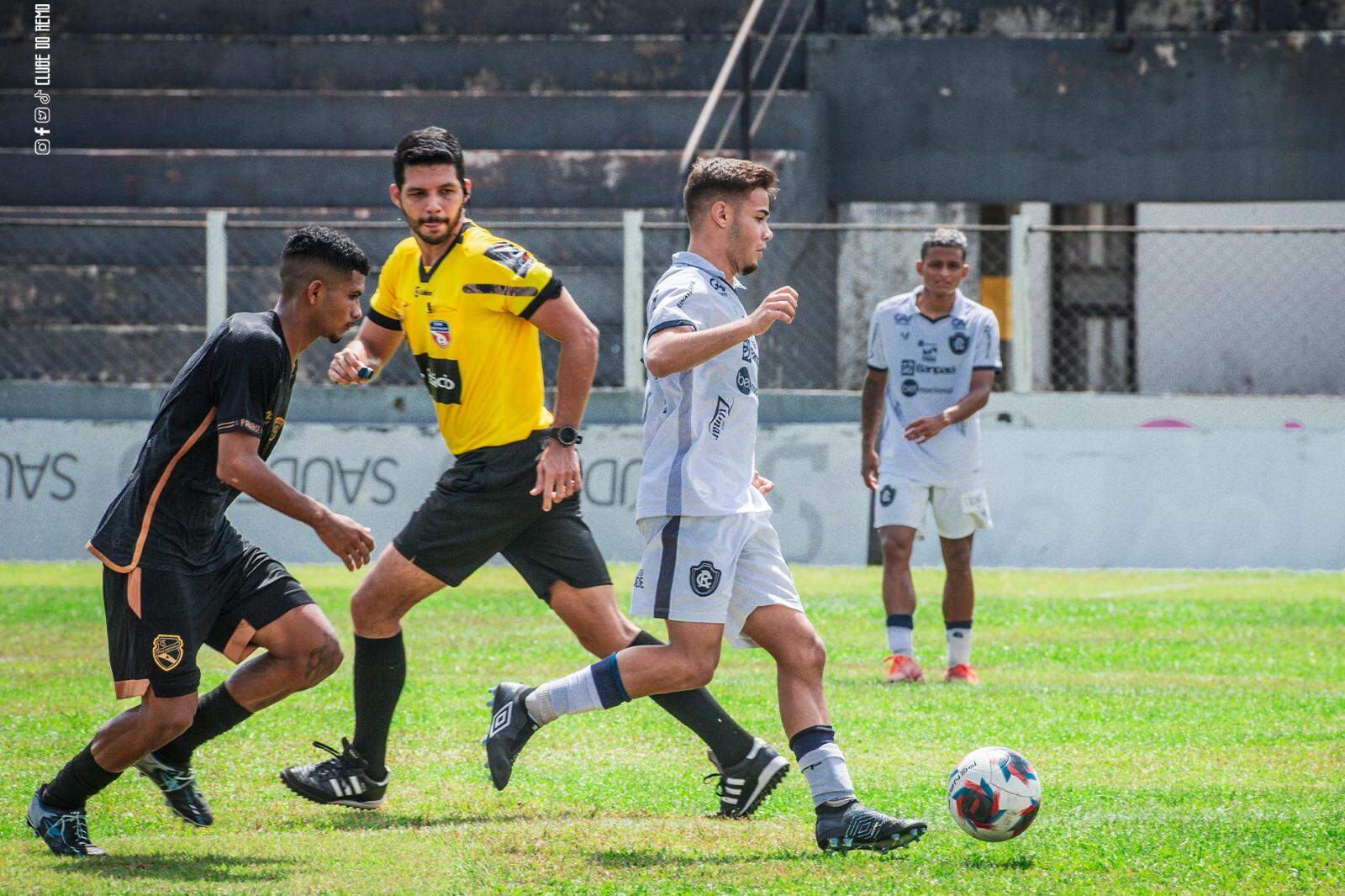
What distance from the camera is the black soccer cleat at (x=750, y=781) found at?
18.8 feet

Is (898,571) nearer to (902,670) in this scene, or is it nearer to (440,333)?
(902,670)

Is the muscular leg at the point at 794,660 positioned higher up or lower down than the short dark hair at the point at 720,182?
lower down

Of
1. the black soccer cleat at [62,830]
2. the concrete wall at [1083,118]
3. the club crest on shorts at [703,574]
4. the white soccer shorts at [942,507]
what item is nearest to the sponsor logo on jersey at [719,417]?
the club crest on shorts at [703,574]

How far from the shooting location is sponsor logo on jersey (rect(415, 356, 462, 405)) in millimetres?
6070

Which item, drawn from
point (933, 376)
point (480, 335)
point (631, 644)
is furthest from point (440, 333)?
point (933, 376)

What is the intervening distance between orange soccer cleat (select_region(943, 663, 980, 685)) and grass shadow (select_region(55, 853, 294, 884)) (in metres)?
4.59

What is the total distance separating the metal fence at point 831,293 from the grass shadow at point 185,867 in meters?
9.65

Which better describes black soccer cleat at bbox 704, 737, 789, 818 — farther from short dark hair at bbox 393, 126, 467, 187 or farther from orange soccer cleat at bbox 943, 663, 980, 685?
orange soccer cleat at bbox 943, 663, 980, 685

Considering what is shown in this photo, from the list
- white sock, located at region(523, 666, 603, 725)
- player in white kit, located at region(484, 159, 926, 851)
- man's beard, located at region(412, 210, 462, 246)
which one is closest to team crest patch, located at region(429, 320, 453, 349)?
man's beard, located at region(412, 210, 462, 246)

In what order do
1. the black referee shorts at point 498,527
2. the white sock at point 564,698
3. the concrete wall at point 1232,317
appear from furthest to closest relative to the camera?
1. the concrete wall at point 1232,317
2. the black referee shorts at point 498,527
3. the white sock at point 564,698

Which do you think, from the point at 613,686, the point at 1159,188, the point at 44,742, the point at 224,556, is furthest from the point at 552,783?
the point at 1159,188

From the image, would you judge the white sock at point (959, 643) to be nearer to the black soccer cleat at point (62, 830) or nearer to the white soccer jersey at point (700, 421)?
the white soccer jersey at point (700, 421)

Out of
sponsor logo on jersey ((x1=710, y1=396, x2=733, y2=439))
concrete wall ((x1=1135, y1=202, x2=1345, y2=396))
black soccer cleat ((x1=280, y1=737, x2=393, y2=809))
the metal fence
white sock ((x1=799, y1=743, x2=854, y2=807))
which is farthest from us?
concrete wall ((x1=1135, y1=202, x2=1345, y2=396))

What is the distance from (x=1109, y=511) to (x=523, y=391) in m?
9.06
